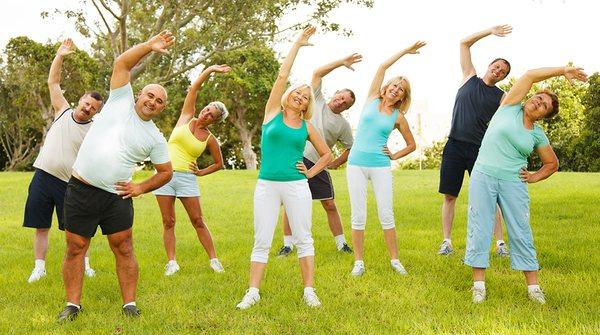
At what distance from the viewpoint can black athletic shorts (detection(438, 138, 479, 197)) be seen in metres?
7.94

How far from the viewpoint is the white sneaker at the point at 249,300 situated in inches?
227

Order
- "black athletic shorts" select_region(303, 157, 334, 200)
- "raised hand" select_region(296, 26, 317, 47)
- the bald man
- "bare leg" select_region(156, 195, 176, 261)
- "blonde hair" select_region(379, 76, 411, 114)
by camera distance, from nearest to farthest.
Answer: the bald man
"raised hand" select_region(296, 26, 317, 47)
"blonde hair" select_region(379, 76, 411, 114)
"bare leg" select_region(156, 195, 176, 261)
"black athletic shorts" select_region(303, 157, 334, 200)

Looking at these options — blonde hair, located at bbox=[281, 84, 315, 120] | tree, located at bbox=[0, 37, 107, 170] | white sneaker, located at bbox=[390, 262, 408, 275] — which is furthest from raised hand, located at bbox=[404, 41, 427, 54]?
tree, located at bbox=[0, 37, 107, 170]

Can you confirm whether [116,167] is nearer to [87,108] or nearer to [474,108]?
[87,108]

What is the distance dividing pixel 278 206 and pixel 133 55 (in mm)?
1992

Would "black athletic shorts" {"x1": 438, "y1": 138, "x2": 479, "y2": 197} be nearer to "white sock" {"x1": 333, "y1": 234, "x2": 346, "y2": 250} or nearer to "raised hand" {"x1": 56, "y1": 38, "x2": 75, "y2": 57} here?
"white sock" {"x1": 333, "y1": 234, "x2": 346, "y2": 250}

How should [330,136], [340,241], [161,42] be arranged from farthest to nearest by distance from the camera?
[340,241]
[330,136]
[161,42]

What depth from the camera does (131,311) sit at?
5.61m

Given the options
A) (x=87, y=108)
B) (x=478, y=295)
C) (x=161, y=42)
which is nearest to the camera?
(x=161, y=42)

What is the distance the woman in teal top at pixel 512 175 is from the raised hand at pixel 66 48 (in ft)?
16.2

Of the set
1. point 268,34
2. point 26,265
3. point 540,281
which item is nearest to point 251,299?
point 540,281

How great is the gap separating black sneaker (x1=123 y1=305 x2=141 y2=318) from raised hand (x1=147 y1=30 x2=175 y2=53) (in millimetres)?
2464

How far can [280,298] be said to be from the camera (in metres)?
6.09

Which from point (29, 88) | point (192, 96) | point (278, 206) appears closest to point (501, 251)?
point (278, 206)
